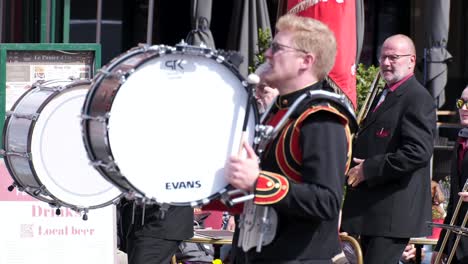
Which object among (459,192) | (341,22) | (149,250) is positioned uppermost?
(341,22)

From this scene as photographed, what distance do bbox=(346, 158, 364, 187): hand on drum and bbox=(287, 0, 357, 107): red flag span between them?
4.76 ft

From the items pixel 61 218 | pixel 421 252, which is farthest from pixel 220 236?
pixel 421 252

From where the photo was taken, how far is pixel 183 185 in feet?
12.5

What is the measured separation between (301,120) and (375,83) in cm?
339

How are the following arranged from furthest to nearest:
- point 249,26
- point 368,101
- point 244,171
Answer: point 249,26
point 368,101
point 244,171

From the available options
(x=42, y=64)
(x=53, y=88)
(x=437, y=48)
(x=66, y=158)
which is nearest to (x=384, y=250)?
(x=66, y=158)

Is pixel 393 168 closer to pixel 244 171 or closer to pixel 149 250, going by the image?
pixel 149 250

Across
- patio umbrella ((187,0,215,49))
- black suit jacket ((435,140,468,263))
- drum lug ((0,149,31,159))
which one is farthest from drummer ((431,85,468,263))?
patio umbrella ((187,0,215,49))

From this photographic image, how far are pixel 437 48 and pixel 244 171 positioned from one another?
7435 mm

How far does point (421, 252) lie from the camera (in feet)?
27.2

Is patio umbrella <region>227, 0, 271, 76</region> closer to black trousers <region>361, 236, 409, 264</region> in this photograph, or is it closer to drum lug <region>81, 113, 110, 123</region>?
black trousers <region>361, 236, 409, 264</region>

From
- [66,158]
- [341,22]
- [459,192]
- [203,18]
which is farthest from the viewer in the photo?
[203,18]

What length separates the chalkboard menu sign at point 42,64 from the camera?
25.8 feet

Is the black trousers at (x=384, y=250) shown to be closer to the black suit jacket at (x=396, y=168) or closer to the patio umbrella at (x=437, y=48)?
the black suit jacket at (x=396, y=168)
